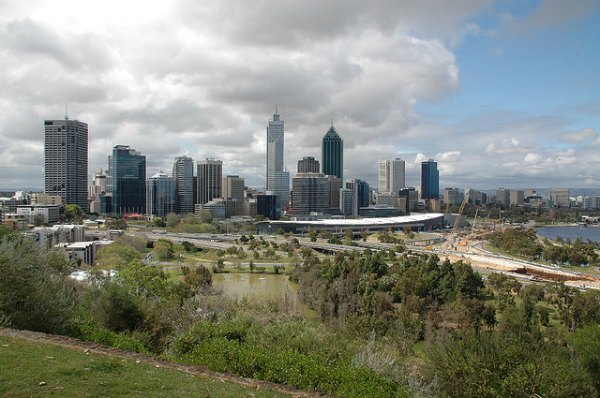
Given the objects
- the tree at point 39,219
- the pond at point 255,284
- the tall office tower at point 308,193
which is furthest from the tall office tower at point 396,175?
the pond at point 255,284

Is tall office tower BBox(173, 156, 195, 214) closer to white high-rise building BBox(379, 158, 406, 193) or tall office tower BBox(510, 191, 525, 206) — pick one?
white high-rise building BBox(379, 158, 406, 193)

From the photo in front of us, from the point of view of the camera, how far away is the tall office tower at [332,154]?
101125 mm

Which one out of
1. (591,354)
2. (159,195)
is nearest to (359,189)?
Result: (159,195)

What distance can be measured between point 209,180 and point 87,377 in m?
73.2

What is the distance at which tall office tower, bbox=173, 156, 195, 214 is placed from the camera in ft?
233

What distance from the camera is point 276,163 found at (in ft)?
320

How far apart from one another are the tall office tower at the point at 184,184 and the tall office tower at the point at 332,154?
3585 cm

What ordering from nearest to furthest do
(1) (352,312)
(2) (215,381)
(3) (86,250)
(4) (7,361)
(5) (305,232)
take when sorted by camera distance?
(4) (7,361)
(2) (215,381)
(1) (352,312)
(3) (86,250)
(5) (305,232)

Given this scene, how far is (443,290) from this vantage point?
703 inches

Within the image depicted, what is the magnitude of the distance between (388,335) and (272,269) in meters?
14.1

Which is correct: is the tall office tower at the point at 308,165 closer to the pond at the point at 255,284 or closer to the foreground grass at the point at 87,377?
the pond at the point at 255,284

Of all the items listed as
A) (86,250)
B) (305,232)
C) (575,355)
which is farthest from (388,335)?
(305,232)

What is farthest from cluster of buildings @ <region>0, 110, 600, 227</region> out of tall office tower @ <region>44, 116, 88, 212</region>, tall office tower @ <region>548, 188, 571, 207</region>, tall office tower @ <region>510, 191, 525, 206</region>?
tall office tower @ <region>548, 188, 571, 207</region>

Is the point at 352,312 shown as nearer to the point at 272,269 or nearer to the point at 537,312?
the point at 537,312
